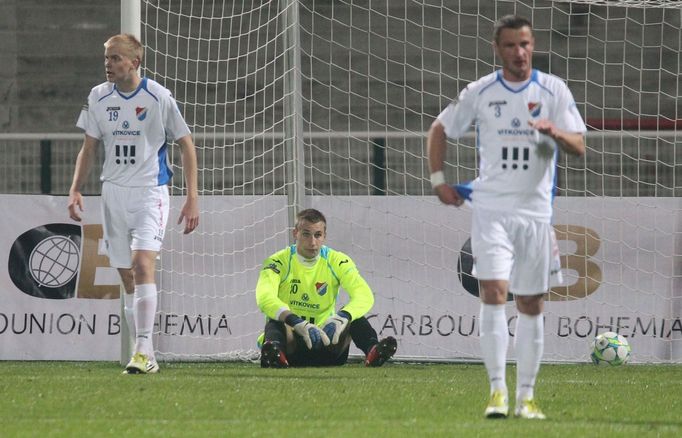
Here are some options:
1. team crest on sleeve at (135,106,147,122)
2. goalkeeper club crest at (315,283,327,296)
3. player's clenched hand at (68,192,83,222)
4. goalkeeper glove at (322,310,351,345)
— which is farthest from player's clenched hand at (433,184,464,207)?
goalkeeper club crest at (315,283,327,296)

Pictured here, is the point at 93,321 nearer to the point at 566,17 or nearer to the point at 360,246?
the point at 360,246

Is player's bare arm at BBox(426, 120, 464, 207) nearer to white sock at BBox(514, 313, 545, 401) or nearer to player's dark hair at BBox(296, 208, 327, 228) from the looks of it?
white sock at BBox(514, 313, 545, 401)

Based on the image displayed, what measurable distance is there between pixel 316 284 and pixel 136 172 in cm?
185

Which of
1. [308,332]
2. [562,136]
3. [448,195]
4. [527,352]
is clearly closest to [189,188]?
[308,332]

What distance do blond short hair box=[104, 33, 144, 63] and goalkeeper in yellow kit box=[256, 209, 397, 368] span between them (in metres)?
1.76

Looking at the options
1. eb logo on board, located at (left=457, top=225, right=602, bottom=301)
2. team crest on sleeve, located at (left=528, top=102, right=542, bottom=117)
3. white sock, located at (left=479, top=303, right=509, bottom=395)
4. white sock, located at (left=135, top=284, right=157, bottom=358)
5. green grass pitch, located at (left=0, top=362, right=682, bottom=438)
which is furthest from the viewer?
eb logo on board, located at (left=457, top=225, right=602, bottom=301)

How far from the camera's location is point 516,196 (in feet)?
18.3

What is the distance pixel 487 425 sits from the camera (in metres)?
5.23

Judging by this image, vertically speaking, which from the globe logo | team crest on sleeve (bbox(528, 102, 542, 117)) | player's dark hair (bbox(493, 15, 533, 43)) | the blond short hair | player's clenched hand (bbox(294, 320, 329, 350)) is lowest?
player's clenched hand (bbox(294, 320, 329, 350))

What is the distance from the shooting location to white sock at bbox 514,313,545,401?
558cm

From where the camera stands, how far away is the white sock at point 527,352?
220 inches

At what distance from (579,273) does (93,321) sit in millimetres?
3564

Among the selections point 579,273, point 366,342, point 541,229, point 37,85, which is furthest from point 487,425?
point 37,85

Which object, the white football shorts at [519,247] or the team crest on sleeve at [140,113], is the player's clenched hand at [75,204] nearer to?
the team crest on sleeve at [140,113]
